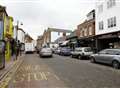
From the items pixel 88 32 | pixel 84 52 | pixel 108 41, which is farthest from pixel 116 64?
pixel 88 32

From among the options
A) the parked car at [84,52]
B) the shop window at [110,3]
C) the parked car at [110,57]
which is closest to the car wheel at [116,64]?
the parked car at [110,57]

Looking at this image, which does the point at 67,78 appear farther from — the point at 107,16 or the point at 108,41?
the point at 108,41

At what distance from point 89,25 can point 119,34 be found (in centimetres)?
1344

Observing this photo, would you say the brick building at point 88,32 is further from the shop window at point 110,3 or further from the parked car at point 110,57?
the parked car at point 110,57

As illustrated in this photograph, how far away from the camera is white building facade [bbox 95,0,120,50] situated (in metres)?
28.3

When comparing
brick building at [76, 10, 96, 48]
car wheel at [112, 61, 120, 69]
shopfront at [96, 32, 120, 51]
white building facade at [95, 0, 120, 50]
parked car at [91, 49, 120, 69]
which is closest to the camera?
car wheel at [112, 61, 120, 69]

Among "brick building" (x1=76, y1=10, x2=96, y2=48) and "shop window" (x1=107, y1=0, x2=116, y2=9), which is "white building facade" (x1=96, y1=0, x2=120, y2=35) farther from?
"brick building" (x1=76, y1=10, x2=96, y2=48)

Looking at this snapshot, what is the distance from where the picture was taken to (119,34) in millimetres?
26516

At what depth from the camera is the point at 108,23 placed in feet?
101

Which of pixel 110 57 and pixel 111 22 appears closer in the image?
pixel 110 57

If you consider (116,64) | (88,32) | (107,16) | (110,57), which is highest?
(107,16)

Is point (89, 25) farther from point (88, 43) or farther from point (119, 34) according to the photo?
point (119, 34)

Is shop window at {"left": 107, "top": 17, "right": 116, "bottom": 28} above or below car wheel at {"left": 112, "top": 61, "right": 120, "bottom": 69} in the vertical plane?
above

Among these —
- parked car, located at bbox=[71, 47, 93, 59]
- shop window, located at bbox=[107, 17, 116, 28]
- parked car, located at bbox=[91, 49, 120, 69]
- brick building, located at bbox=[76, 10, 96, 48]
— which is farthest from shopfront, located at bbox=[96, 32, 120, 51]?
parked car, located at bbox=[91, 49, 120, 69]
